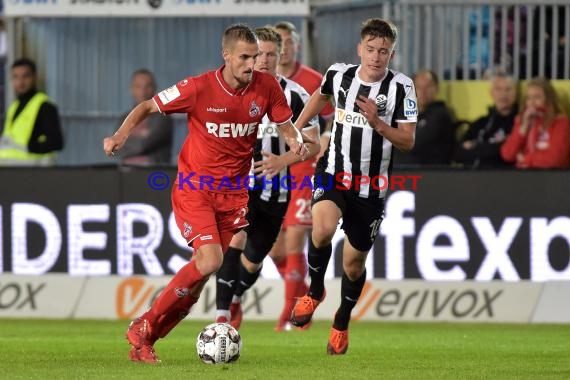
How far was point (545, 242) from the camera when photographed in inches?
523

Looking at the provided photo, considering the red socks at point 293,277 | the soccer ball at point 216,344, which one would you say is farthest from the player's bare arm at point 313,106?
the red socks at point 293,277

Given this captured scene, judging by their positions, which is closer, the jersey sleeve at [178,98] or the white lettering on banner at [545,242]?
the jersey sleeve at [178,98]

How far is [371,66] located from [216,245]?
1771 mm

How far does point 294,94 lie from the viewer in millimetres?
11461

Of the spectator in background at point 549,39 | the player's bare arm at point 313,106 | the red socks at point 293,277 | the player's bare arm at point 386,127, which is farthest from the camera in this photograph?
the spectator in background at point 549,39

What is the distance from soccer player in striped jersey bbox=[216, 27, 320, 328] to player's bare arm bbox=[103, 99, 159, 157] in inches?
82.7

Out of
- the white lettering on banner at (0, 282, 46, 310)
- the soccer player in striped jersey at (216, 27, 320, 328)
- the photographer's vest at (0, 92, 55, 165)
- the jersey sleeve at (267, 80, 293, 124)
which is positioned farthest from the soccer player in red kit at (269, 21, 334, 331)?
the photographer's vest at (0, 92, 55, 165)

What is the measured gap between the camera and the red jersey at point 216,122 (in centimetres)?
910

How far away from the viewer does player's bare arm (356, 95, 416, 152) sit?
937 cm

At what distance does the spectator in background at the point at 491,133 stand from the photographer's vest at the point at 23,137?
→ 430cm

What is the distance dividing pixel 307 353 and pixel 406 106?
189 centimetres

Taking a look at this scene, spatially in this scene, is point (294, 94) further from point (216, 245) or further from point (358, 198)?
point (216, 245)

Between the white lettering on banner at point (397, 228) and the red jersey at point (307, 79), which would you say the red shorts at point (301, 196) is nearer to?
the red jersey at point (307, 79)

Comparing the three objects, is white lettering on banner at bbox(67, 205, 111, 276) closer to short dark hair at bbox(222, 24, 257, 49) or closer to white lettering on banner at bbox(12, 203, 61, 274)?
white lettering on banner at bbox(12, 203, 61, 274)
